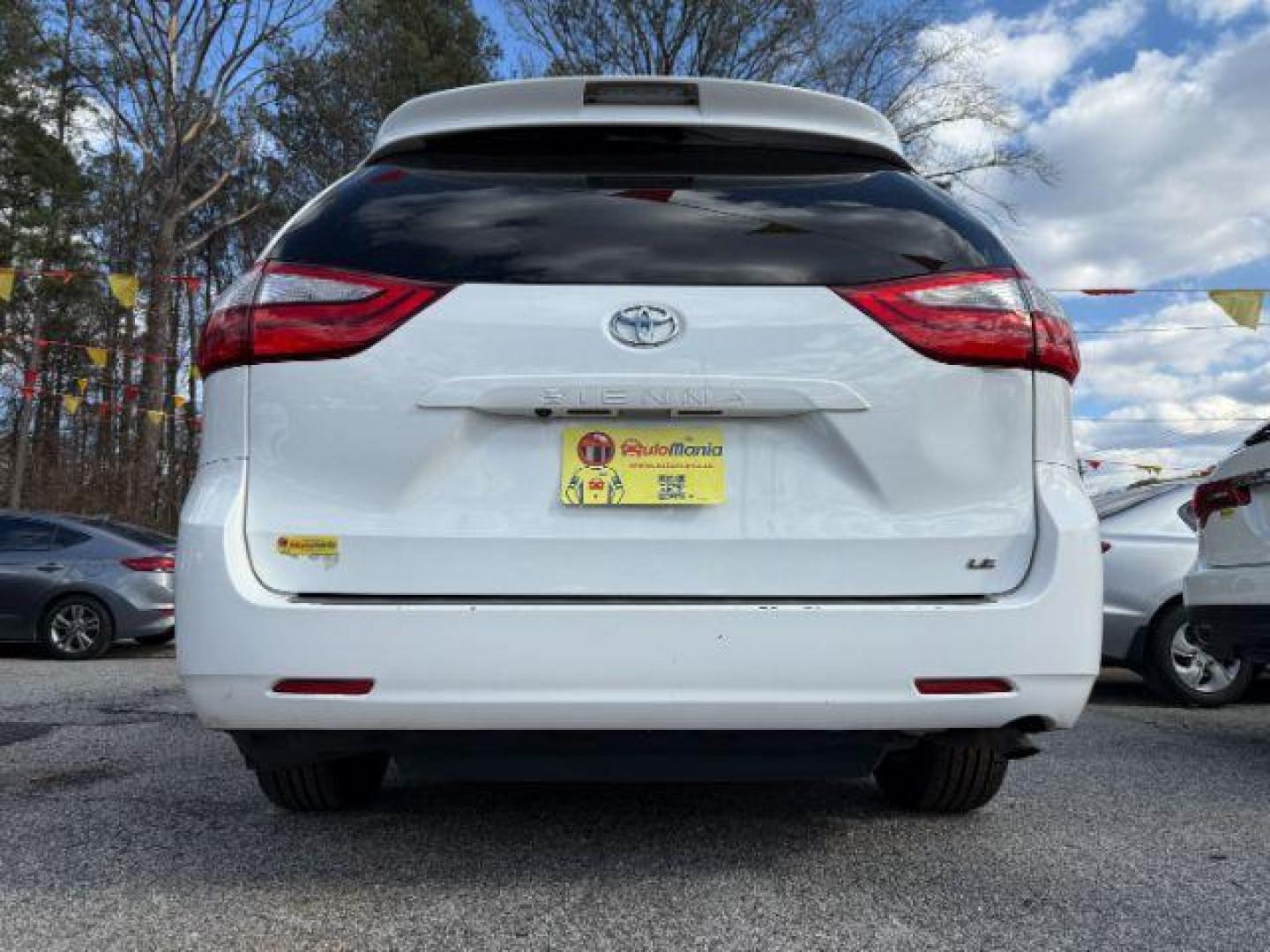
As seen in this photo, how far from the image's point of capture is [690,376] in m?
2.32

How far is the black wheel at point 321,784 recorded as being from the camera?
3.13m

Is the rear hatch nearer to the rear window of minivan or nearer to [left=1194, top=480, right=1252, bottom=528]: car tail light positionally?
the rear window of minivan

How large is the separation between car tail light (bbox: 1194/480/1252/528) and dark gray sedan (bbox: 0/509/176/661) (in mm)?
8265

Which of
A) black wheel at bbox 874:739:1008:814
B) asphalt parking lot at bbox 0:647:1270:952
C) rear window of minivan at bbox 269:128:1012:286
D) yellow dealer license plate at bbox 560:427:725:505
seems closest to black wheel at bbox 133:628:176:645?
asphalt parking lot at bbox 0:647:1270:952

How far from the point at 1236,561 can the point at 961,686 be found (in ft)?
9.34

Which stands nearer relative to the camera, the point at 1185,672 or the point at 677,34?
the point at 1185,672

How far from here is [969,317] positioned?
7.86ft

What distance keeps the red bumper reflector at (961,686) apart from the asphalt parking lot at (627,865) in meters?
0.51

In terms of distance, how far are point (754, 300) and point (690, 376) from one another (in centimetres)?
22

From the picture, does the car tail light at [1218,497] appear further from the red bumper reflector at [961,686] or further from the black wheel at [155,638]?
the black wheel at [155,638]

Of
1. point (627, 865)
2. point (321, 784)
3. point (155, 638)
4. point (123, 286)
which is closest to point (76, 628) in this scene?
point (155, 638)

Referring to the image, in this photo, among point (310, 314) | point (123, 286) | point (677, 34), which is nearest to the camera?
point (310, 314)

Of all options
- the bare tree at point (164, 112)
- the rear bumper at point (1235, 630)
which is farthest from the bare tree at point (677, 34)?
the rear bumper at point (1235, 630)

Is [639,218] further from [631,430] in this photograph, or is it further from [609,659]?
[609,659]
